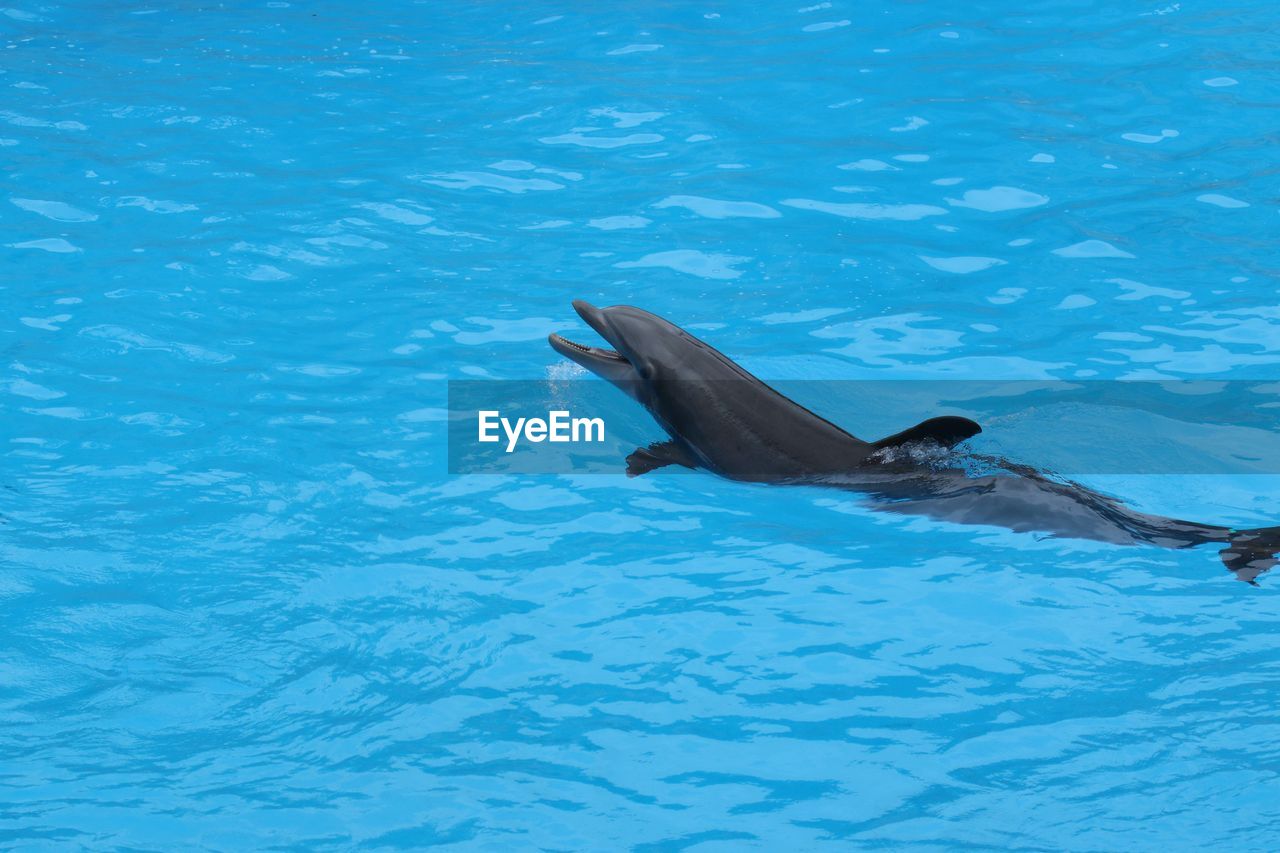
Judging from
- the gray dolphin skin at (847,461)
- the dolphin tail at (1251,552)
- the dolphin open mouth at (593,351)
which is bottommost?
the dolphin tail at (1251,552)

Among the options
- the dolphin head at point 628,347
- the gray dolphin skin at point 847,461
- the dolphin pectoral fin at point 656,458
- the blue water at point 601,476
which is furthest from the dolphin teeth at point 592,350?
the dolphin pectoral fin at point 656,458

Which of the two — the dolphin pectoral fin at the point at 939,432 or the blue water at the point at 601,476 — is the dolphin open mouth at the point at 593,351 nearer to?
the blue water at the point at 601,476

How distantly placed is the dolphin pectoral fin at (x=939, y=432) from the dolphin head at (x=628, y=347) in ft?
3.97

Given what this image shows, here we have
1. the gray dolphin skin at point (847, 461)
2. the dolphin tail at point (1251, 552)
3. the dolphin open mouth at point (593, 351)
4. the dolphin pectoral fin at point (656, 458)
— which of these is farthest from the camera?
the dolphin open mouth at point (593, 351)

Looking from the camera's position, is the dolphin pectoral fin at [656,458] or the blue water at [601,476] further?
the dolphin pectoral fin at [656,458]

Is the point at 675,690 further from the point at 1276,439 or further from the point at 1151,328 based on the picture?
the point at 1151,328

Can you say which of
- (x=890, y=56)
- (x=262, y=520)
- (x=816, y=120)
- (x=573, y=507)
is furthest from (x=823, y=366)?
(x=890, y=56)

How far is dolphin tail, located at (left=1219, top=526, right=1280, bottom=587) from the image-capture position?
15.0ft

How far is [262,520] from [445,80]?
6.37 m

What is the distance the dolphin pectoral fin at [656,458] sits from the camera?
5.77 metres

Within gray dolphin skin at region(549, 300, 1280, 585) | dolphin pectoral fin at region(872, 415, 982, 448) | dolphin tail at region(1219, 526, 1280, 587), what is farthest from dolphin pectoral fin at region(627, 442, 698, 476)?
dolphin tail at region(1219, 526, 1280, 587)

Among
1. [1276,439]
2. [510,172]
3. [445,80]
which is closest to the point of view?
[1276,439]

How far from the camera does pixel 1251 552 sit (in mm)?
4652

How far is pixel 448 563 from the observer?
17.2 ft
